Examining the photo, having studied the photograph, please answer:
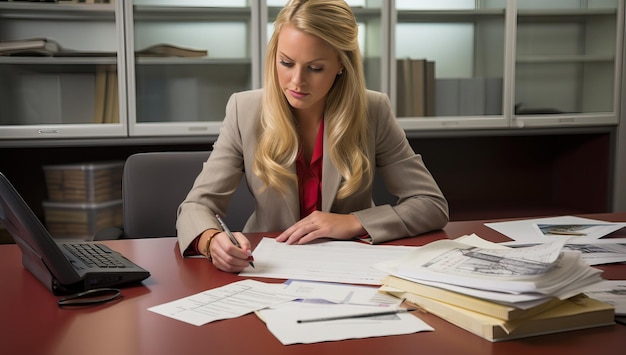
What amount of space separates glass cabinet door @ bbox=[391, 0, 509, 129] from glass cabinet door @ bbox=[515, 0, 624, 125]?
0.37 ft

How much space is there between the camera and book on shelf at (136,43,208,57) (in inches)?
113

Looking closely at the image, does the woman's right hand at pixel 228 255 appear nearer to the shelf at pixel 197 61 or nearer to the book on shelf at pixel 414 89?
the shelf at pixel 197 61

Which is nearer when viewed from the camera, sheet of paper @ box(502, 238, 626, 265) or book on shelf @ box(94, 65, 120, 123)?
sheet of paper @ box(502, 238, 626, 265)

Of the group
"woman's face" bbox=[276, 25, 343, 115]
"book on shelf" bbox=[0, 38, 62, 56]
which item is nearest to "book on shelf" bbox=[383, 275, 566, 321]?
"woman's face" bbox=[276, 25, 343, 115]

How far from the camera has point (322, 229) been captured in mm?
1499

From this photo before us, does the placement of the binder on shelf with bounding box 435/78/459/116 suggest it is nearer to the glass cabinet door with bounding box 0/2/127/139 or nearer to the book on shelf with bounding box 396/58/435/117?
the book on shelf with bounding box 396/58/435/117

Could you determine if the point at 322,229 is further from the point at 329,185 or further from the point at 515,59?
the point at 515,59

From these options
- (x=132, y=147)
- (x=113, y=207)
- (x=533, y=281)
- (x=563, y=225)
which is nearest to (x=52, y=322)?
(x=533, y=281)

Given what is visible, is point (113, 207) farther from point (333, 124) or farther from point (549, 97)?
point (549, 97)

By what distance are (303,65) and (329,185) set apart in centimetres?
31

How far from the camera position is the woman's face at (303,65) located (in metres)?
1.61

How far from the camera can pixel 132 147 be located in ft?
10.1

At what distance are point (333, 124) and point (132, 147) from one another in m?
1.57

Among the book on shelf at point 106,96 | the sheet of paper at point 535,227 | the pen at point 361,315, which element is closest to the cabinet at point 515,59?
the book on shelf at point 106,96
